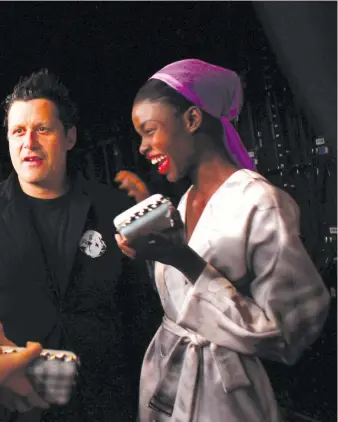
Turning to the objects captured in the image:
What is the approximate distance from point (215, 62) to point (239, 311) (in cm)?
71

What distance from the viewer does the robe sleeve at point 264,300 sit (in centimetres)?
137

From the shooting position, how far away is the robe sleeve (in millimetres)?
1366

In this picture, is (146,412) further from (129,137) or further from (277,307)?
(129,137)

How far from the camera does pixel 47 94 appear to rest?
5.18 feet

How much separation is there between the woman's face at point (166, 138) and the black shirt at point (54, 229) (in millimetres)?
275

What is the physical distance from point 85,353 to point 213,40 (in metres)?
0.97

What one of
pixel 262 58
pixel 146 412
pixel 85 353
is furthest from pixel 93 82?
pixel 146 412

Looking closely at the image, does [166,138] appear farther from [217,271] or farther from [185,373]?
[185,373]

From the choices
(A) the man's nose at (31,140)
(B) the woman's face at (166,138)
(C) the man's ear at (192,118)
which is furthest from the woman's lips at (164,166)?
(A) the man's nose at (31,140)

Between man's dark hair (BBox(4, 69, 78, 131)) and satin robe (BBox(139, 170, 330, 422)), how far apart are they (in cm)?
50

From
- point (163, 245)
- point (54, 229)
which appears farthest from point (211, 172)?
point (54, 229)

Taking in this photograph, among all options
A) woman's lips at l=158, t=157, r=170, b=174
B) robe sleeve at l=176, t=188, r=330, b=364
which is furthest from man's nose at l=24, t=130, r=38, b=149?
robe sleeve at l=176, t=188, r=330, b=364

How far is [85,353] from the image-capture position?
59.9 inches

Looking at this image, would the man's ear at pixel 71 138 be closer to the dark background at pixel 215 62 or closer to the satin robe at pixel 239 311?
the dark background at pixel 215 62
